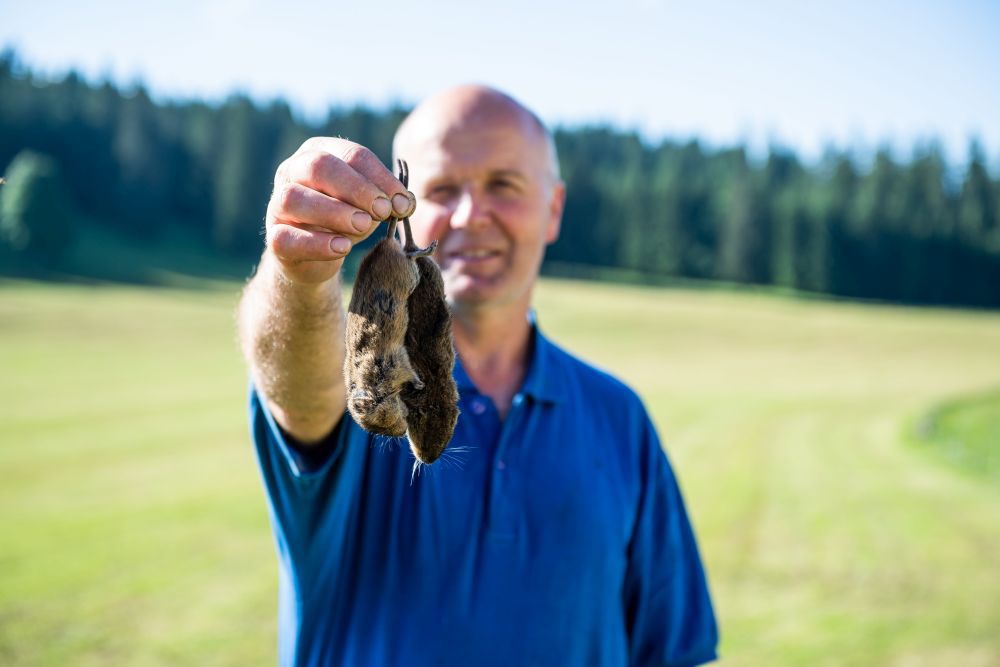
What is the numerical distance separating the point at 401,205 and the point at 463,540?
1.54m

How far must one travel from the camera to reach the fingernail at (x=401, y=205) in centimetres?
180

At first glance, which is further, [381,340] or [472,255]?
[472,255]

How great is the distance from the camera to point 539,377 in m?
3.35

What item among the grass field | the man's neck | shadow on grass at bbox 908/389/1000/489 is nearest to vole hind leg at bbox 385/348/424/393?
the man's neck

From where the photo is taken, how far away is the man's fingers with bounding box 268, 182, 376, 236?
1.78 metres

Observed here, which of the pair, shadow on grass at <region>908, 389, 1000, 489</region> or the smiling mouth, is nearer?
the smiling mouth

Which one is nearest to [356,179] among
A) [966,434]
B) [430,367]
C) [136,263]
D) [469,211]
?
[430,367]

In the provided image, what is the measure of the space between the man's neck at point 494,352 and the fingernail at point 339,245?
1534mm

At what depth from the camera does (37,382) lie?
2308 centimetres

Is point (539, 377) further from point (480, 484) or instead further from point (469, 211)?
point (469, 211)

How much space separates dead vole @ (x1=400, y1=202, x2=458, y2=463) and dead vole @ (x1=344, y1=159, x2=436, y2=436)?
0.04 metres

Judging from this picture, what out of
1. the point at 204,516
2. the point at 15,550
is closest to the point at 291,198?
the point at 15,550

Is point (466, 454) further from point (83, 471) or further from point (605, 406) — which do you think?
point (83, 471)

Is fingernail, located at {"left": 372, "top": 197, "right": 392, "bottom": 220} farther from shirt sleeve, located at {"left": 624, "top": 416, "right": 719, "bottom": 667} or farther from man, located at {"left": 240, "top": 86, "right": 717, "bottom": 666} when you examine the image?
shirt sleeve, located at {"left": 624, "top": 416, "right": 719, "bottom": 667}
